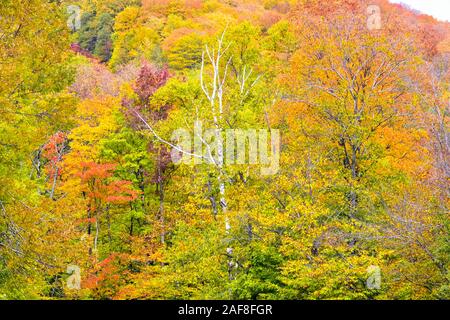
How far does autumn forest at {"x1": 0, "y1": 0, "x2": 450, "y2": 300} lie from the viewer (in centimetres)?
1271

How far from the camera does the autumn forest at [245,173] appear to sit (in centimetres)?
1271

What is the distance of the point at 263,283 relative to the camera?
13617 mm

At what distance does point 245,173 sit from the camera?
15.6 metres

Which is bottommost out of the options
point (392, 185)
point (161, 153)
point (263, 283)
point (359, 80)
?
point (263, 283)

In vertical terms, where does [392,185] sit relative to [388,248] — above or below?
above

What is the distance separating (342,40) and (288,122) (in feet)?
11.4

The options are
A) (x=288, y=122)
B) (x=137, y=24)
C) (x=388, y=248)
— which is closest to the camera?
(x=388, y=248)

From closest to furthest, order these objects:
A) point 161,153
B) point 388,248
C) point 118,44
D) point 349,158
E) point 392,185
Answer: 1. point 388,248
2. point 392,185
3. point 349,158
4. point 161,153
5. point 118,44

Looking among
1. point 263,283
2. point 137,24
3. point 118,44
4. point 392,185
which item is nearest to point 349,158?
point 392,185

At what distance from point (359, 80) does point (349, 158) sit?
9.66 ft

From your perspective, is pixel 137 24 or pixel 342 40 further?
pixel 137 24
